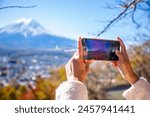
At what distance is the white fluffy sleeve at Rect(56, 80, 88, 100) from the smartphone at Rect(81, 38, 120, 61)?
137 millimetres

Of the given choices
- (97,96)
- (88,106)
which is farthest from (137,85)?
(97,96)

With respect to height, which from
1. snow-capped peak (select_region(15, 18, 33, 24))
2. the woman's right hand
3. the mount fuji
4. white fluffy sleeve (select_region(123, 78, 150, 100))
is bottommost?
the mount fuji

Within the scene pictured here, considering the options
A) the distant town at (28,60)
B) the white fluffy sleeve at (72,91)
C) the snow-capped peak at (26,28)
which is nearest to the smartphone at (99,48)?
the white fluffy sleeve at (72,91)

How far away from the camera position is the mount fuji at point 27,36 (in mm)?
1661

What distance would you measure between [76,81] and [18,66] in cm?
249

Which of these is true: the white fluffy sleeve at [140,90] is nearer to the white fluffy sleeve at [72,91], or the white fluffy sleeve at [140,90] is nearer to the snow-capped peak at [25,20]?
the white fluffy sleeve at [72,91]

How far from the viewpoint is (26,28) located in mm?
1740

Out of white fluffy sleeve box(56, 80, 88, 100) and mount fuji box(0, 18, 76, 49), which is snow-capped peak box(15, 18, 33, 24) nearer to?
mount fuji box(0, 18, 76, 49)

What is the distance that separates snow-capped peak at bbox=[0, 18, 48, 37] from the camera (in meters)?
1.67

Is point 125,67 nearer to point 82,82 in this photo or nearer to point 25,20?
point 82,82

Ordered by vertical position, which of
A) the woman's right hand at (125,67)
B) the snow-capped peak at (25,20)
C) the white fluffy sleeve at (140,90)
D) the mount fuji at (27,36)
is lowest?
the mount fuji at (27,36)

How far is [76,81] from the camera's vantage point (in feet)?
2.26

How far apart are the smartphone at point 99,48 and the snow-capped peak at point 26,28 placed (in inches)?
32.8

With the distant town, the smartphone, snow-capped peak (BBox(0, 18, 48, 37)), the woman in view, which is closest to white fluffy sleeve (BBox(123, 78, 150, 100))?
the woman
